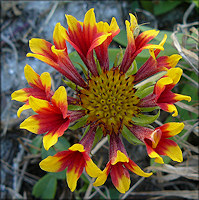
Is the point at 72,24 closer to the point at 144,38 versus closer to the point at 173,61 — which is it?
the point at 144,38

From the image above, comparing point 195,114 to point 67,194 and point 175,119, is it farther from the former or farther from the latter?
point 67,194

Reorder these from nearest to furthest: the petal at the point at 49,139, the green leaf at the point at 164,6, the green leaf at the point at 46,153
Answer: the petal at the point at 49,139 < the green leaf at the point at 46,153 < the green leaf at the point at 164,6

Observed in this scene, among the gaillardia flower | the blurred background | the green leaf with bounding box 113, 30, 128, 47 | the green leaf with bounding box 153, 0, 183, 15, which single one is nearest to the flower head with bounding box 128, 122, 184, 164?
the gaillardia flower

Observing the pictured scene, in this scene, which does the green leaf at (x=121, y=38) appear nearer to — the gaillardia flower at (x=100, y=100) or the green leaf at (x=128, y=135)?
the gaillardia flower at (x=100, y=100)

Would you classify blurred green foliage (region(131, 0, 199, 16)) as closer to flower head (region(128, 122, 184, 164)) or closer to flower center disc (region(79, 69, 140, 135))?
flower center disc (region(79, 69, 140, 135))

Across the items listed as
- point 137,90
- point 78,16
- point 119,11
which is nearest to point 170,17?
point 119,11

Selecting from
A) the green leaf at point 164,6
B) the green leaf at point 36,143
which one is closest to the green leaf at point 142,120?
the green leaf at point 36,143

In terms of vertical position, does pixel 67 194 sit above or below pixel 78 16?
below
